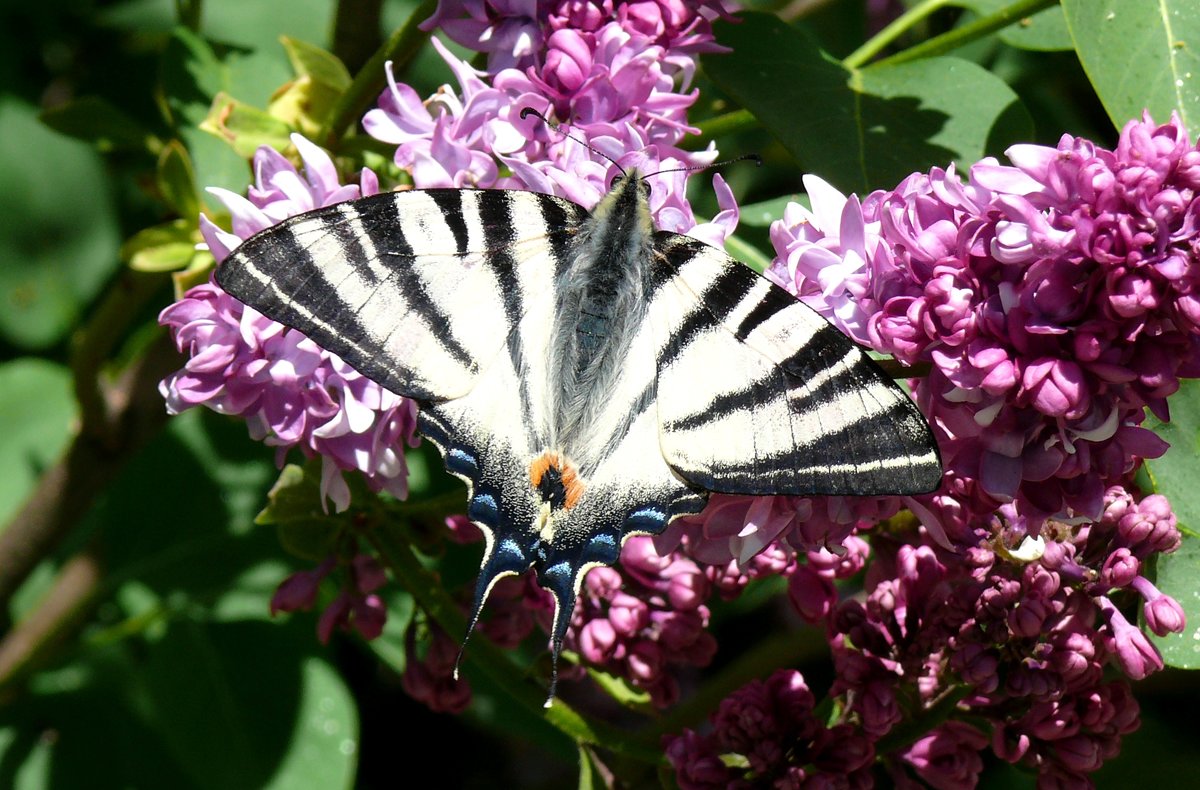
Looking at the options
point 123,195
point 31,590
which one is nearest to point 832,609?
point 31,590

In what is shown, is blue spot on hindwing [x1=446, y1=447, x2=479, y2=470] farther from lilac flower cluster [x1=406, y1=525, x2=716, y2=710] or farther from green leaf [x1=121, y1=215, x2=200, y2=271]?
green leaf [x1=121, y1=215, x2=200, y2=271]

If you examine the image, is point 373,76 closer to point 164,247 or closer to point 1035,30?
point 164,247

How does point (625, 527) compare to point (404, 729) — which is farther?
point (404, 729)

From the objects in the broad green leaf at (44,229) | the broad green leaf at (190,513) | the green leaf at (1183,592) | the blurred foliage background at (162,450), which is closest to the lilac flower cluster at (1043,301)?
the green leaf at (1183,592)

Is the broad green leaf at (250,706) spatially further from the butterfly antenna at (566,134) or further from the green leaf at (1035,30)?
the green leaf at (1035,30)

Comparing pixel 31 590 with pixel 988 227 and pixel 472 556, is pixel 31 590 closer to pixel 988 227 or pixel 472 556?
pixel 472 556

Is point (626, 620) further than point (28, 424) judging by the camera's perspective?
No

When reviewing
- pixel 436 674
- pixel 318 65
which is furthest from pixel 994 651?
pixel 318 65
